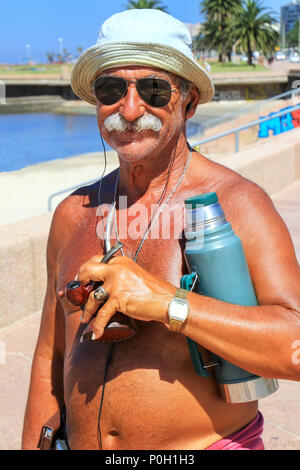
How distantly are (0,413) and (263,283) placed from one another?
7.44ft

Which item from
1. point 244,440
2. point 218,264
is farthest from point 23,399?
point 218,264

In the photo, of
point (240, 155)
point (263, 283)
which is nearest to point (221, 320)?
point (263, 283)

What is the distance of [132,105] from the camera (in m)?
1.60

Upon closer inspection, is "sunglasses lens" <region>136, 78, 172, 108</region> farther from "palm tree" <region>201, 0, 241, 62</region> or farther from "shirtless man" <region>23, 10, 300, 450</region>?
"palm tree" <region>201, 0, 241, 62</region>

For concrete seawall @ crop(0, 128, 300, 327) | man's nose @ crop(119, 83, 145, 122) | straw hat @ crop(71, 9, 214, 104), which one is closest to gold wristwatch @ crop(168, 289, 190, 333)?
man's nose @ crop(119, 83, 145, 122)

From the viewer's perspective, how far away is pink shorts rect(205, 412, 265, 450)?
158 centimetres

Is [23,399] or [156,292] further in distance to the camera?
[23,399]

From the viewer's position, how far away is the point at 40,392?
1.91 metres

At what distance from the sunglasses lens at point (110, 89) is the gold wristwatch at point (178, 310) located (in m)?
0.62

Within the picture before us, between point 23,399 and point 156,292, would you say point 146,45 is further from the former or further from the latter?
point 23,399

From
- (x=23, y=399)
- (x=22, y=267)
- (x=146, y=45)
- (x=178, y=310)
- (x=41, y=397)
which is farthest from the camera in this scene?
(x=22, y=267)

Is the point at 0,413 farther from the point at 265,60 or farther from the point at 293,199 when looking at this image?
the point at 265,60

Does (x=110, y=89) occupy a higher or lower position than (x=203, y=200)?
higher

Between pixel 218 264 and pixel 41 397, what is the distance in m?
0.90
